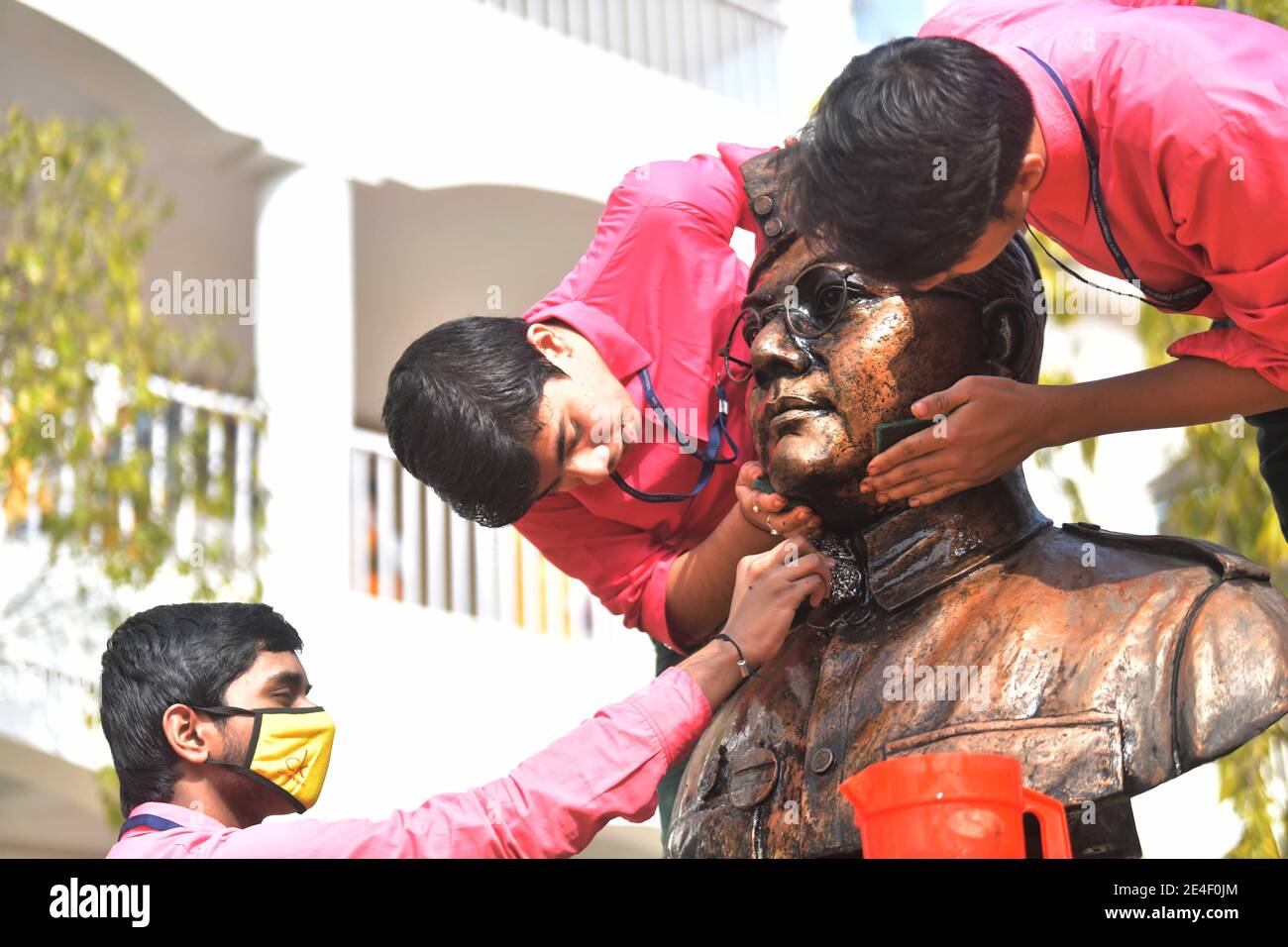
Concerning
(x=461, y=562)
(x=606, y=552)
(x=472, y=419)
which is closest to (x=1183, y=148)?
(x=472, y=419)

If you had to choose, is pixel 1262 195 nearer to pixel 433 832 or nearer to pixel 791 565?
pixel 791 565

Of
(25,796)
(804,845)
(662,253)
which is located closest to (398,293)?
(25,796)

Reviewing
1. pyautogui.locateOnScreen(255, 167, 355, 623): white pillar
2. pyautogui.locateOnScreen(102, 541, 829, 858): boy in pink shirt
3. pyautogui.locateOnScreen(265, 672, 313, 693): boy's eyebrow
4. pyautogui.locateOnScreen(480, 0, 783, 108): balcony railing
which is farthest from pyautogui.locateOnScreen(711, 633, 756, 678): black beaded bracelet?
pyautogui.locateOnScreen(480, 0, 783, 108): balcony railing

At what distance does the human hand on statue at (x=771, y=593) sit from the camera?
2672 millimetres

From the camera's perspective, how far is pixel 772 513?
2.79 metres

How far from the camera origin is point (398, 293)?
9.41 m

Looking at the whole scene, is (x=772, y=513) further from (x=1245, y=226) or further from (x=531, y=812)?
(x=1245, y=226)

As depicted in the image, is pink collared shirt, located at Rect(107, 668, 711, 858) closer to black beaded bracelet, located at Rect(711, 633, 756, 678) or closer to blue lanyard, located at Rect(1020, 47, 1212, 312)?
black beaded bracelet, located at Rect(711, 633, 756, 678)

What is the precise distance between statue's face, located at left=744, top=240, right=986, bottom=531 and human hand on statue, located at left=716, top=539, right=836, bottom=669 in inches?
3.9

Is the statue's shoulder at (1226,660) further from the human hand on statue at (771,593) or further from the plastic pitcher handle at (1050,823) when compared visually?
the human hand on statue at (771,593)

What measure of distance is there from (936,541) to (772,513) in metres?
0.25

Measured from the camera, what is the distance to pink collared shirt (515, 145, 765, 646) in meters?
3.04

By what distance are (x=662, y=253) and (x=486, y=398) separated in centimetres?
45

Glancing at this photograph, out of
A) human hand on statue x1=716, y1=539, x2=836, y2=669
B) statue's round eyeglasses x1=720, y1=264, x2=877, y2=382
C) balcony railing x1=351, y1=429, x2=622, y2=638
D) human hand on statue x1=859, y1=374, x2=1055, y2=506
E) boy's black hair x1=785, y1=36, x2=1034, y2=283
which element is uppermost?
boy's black hair x1=785, y1=36, x2=1034, y2=283
